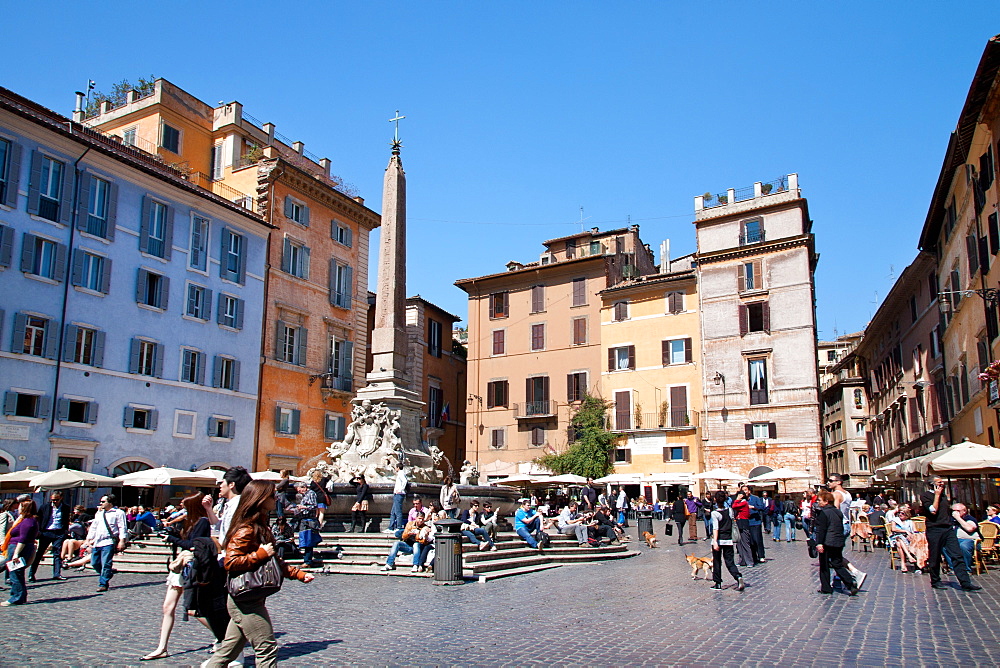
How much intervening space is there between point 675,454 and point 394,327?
23.8 metres

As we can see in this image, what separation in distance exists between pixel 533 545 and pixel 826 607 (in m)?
7.26

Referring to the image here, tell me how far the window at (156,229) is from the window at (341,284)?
865 centimetres

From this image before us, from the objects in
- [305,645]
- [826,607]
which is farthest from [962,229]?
[305,645]

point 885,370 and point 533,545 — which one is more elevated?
point 885,370

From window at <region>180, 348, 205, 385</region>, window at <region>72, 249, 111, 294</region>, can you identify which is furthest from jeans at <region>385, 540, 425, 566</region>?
window at <region>180, 348, 205, 385</region>

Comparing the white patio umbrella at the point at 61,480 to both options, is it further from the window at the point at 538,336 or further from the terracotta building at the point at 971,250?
the window at the point at 538,336

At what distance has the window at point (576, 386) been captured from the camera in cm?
A: 4128

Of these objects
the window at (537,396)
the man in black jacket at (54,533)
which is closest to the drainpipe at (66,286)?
the man in black jacket at (54,533)

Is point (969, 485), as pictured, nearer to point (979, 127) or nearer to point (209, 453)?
point (979, 127)

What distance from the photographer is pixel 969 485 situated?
84.0 ft

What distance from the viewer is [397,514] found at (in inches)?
584

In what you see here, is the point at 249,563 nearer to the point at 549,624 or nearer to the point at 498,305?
the point at 549,624

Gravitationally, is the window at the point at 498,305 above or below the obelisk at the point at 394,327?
above

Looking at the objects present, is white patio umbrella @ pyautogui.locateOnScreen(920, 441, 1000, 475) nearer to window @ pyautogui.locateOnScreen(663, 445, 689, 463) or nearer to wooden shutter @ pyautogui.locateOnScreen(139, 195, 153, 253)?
window @ pyautogui.locateOnScreen(663, 445, 689, 463)
